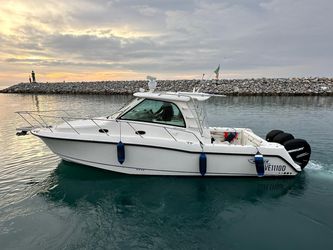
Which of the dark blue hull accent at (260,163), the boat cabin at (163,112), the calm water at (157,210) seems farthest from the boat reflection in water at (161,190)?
the boat cabin at (163,112)

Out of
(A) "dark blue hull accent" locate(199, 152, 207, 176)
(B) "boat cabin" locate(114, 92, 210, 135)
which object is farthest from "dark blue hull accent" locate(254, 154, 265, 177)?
(B) "boat cabin" locate(114, 92, 210, 135)

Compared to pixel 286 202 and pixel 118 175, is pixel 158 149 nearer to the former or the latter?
pixel 118 175

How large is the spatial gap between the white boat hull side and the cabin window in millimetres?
859

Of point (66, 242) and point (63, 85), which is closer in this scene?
point (66, 242)

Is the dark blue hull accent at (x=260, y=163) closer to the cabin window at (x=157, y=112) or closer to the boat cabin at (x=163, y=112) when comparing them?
the boat cabin at (x=163, y=112)

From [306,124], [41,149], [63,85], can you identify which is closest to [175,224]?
[41,149]

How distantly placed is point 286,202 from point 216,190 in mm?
1657

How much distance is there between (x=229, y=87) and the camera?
38719 mm

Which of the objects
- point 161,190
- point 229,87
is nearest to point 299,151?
point 161,190

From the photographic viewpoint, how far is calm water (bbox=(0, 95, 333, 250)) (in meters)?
4.91

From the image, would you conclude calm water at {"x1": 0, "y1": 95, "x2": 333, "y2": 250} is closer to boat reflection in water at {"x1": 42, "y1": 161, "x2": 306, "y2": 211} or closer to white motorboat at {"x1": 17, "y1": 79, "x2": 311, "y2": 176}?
boat reflection in water at {"x1": 42, "y1": 161, "x2": 306, "y2": 211}

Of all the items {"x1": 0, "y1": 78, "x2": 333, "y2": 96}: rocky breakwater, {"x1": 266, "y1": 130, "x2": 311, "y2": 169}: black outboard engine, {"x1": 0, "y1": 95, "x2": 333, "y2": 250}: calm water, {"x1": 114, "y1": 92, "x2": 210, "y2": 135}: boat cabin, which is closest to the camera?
{"x1": 0, "y1": 95, "x2": 333, "y2": 250}: calm water

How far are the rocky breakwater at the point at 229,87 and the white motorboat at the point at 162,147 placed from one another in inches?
886

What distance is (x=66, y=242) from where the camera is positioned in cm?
480
